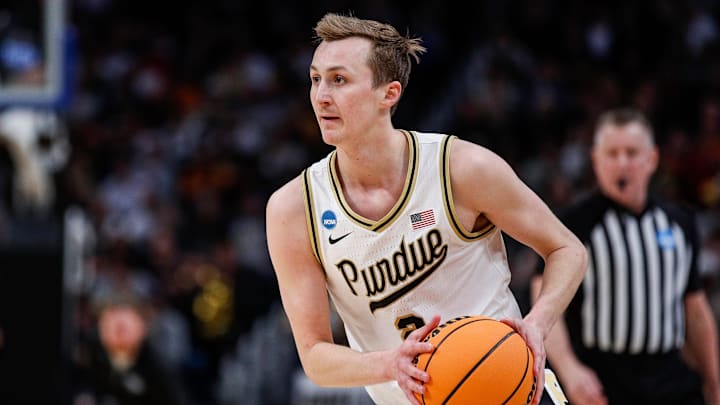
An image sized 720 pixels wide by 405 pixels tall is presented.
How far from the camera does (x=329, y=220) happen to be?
405 centimetres

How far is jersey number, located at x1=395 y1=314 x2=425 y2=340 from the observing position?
4.03 meters

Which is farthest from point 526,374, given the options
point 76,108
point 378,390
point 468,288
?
point 76,108

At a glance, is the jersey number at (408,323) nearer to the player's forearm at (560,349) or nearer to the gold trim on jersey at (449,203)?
the gold trim on jersey at (449,203)

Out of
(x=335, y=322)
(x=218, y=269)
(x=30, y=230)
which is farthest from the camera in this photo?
(x=218, y=269)

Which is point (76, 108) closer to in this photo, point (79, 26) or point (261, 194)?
point (79, 26)

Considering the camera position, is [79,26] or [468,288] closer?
[468,288]

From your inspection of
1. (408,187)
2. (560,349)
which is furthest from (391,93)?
(560,349)

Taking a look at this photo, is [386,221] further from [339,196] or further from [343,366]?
[343,366]

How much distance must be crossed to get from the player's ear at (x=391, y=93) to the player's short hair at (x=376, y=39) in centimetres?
2

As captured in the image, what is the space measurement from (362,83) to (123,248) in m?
9.57

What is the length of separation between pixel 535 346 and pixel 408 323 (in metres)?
0.65

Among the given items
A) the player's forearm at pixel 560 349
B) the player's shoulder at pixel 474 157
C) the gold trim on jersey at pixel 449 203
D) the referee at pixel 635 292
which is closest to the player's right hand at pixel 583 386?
the player's forearm at pixel 560 349

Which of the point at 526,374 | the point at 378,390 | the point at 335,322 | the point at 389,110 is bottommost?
the point at 335,322

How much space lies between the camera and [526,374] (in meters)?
3.47
